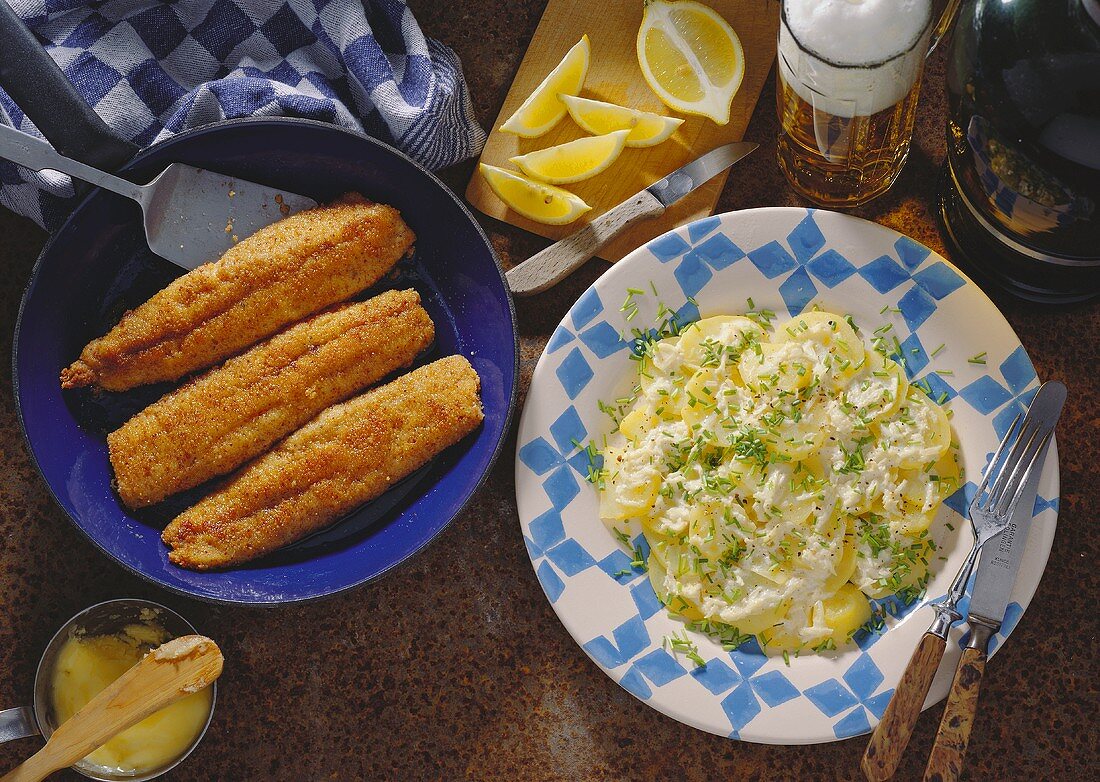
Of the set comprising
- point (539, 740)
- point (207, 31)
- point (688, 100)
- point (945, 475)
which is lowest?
point (539, 740)

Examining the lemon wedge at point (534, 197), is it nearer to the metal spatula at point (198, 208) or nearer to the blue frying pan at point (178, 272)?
the blue frying pan at point (178, 272)

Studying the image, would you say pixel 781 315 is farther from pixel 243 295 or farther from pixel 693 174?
pixel 243 295

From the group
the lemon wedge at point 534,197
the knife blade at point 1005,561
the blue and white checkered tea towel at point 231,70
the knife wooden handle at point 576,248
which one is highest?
the blue and white checkered tea towel at point 231,70

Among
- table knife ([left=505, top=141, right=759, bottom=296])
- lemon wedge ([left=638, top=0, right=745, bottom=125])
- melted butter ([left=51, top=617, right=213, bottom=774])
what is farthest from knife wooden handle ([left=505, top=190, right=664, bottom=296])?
melted butter ([left=51, top=617, right=213, bottom=774])

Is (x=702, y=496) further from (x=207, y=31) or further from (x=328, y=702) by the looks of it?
(x=207, y=31)

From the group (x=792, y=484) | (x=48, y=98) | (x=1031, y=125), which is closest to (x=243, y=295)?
(x=48, y=98)

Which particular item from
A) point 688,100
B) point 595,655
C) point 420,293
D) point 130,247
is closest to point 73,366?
point 130,247

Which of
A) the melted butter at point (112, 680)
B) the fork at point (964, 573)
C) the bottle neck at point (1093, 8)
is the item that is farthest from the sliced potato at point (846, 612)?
the melted butter at point (112, 680)
